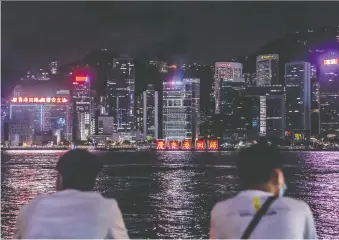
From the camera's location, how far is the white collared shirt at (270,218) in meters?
2.08

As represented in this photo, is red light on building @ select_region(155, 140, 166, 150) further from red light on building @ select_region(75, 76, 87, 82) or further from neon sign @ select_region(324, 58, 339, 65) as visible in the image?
neon sign @ select_region(324, 58, 339, 65)

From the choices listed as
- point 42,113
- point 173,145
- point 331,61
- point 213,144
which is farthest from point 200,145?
point 331,61

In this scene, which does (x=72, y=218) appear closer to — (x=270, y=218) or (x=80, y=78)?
(x=270, y=218)

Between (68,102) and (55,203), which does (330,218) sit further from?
(68,102)

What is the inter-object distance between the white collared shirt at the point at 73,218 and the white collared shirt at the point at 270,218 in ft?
1.36

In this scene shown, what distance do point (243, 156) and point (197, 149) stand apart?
4622 inches

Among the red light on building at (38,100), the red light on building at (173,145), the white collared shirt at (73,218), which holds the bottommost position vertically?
the red light on building at (173,145)

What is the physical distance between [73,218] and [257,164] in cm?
78

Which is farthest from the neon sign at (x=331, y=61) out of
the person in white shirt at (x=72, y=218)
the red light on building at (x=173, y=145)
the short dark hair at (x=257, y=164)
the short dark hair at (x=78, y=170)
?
the person in white shirt at (x=72, y=218)

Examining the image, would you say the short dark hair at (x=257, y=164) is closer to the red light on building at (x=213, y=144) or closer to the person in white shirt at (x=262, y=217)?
the person in white shirt at (x=262, y=217)

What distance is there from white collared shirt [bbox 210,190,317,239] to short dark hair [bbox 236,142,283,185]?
6.3 inches

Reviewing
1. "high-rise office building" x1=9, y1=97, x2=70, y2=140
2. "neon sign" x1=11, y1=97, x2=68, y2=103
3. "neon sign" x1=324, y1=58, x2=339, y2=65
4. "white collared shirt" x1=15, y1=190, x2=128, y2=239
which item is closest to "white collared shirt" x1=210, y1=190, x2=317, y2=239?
"white collared shirt" x1=15, y1=190, x2=128, y2=239

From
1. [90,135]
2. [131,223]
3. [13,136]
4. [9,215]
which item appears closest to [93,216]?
[131,223]

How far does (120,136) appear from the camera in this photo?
416 feet
